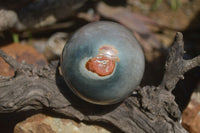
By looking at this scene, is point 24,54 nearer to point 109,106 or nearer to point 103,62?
point 109,106

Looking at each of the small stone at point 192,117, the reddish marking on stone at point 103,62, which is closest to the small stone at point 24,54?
the reddish marking on stone at point 103,62

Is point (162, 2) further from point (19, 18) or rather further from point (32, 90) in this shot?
point (32, 90)

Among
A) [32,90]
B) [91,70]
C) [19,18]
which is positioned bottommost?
[32,90]

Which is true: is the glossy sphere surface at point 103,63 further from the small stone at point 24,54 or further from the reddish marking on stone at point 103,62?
the small stone at point 24,54

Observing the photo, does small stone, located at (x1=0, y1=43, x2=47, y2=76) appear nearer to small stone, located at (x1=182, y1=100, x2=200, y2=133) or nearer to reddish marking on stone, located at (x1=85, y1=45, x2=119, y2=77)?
reddish marking on stone, located at (x1=85, y1=45, x2=119, y2=77)

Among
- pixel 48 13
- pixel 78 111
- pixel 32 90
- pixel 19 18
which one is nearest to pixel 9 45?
pixel 19 18

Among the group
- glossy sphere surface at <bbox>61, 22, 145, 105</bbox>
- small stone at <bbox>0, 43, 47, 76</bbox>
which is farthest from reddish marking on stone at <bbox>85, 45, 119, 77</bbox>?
small stone at <bbox>0, 43, 47, 76</bbox>

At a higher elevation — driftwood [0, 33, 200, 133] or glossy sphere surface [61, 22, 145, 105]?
glossy sphere surface [61, 22, 145, 105]
